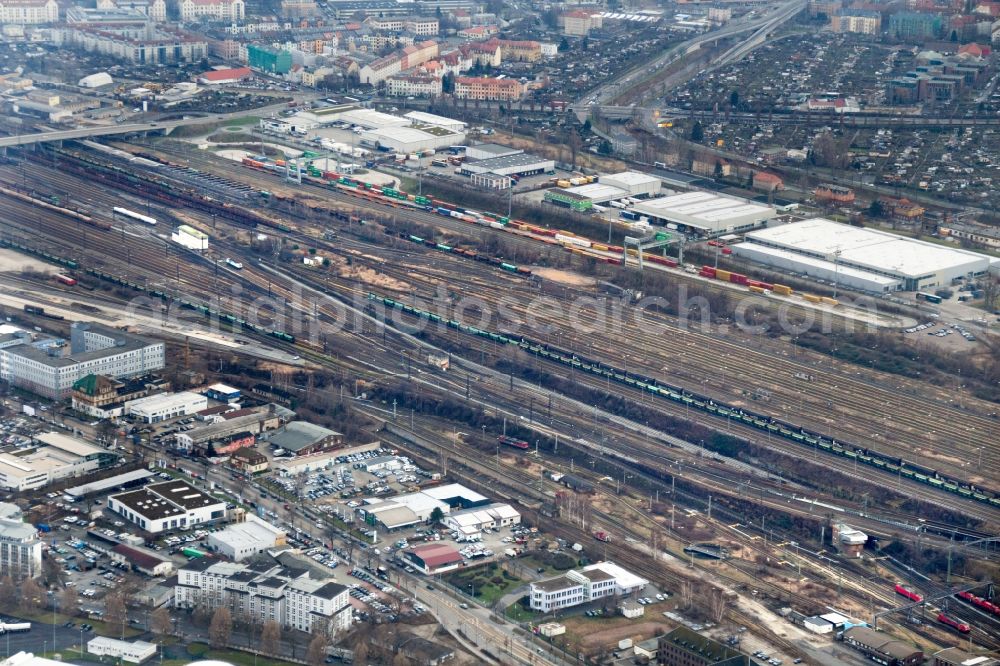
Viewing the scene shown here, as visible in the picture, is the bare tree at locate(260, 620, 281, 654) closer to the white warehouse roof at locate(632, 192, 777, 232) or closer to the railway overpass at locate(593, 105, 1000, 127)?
the white warehouse roof at locate(632, 192, 777, 232)

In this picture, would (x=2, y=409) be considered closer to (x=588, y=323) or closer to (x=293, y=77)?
(x=588, y=323)

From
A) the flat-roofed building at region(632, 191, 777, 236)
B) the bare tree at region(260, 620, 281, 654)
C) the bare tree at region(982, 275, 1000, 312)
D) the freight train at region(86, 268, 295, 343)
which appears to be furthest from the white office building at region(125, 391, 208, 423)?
the bare tree at region(982, 275, 1000, 312)

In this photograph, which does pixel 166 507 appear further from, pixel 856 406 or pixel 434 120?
pixel 434 120

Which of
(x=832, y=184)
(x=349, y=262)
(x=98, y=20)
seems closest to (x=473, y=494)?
(x=349, y=262)

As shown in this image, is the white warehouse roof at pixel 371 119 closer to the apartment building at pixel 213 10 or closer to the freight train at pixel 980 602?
the apartment building at pixel 213 10

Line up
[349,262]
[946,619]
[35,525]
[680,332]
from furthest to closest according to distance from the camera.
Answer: [349,262] → [680,332] → [35,525] → [946,619]

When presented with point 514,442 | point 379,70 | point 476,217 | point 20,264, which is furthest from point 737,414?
point 379,70
